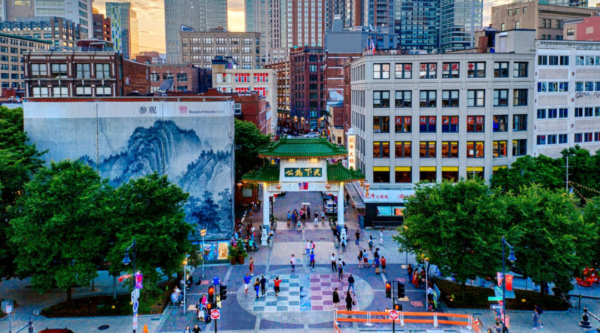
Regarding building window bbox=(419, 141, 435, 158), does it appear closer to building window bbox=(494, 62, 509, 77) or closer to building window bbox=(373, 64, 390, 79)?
building window bbox=(373, 64, 390, 79)

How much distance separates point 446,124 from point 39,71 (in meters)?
56.3

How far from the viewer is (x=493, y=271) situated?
→ 31.2 metres

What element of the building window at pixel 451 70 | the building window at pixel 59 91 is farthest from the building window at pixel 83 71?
the building window at pixel 451 70

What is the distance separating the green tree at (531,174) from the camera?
52.1m

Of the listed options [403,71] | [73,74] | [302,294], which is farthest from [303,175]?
[73,74]

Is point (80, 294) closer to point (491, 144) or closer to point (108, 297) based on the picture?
point (108, 297)

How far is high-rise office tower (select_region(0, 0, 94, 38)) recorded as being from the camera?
18650cm

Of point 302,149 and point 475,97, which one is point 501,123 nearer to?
point 475,97

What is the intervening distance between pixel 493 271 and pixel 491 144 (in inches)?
1127

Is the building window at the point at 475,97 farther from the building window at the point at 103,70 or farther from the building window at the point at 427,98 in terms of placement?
the building window at the point at 103,70

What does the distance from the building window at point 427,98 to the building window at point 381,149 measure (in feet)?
19.7

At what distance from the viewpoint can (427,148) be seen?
57156 millimetres

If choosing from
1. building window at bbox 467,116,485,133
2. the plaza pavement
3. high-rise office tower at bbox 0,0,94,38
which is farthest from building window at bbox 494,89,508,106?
high-rise office tower at bbox 0,0,94,38

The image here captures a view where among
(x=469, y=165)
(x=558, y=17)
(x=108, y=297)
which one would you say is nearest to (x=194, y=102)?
(x=108, y=297)
